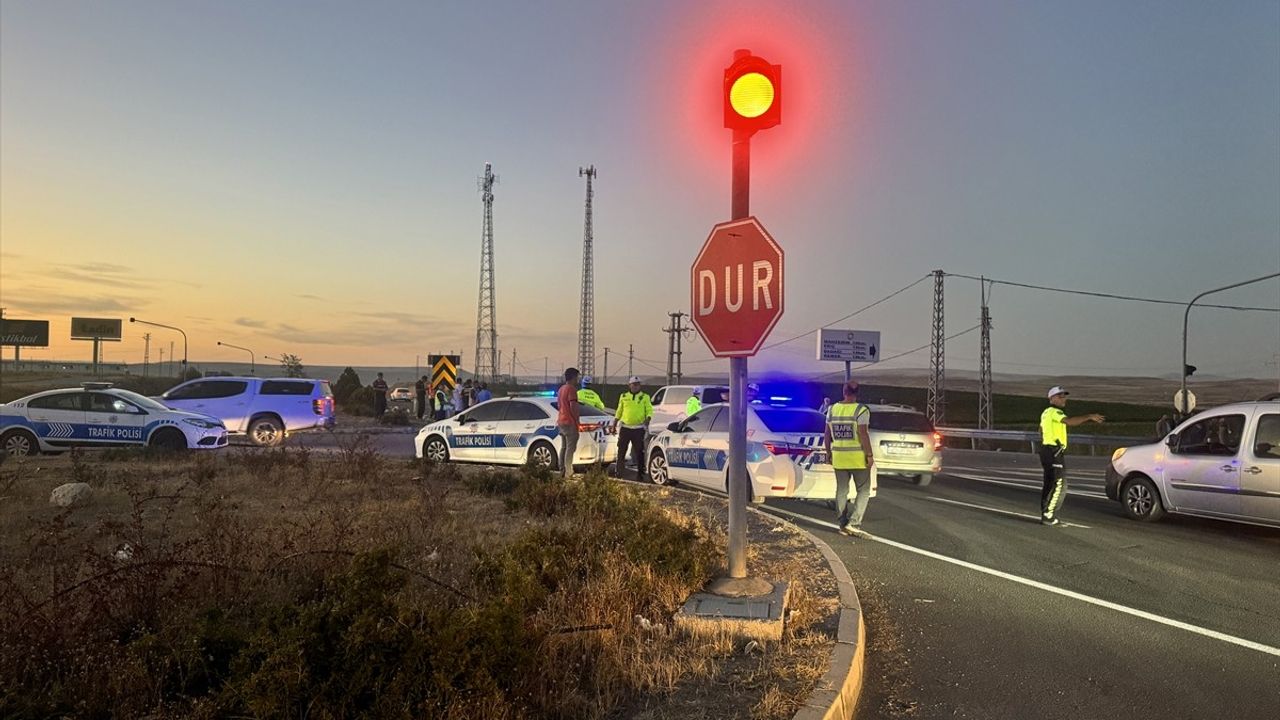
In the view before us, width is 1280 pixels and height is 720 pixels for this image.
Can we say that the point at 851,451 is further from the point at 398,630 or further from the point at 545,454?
the point at 545,454

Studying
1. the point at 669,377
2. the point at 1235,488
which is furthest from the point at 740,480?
the point at 669,377

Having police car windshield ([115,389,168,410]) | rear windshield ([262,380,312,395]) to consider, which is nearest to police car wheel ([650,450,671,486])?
police car windshield ([115,389,168,410])

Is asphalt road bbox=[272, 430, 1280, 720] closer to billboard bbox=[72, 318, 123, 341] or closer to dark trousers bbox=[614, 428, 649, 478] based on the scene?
dark trousers bbox=[614, 428, 649, 478]

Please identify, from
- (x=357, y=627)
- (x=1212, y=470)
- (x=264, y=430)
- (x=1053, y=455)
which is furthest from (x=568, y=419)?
(x=264, y=430)

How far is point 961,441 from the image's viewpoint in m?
35.9

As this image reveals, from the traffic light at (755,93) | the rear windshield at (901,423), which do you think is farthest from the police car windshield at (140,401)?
the traffic light at (755,93)

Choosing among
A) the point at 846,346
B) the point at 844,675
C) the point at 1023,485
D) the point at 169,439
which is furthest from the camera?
the point at 846,346

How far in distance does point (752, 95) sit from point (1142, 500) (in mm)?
9105

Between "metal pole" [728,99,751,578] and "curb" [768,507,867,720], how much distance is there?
86cm

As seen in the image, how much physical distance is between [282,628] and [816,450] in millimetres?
8102

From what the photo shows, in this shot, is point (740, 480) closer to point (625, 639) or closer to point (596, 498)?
point (625, 639)

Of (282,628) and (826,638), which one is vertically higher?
(282,628)

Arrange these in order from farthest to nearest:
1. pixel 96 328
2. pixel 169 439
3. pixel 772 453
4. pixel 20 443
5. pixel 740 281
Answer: pixel 96 328, pixel 169 439, pixel 20 443, pixel 772 453, pixel 740 281

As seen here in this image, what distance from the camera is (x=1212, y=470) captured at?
9.82 meters
